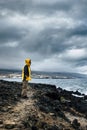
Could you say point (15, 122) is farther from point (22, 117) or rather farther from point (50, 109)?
point (50, 109)

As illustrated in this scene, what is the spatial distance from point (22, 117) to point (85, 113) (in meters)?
9.37

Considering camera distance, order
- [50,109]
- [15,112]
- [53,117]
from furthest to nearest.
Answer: [50,109] → [53,117] → [15,112]

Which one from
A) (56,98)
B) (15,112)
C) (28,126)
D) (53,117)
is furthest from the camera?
(56,98)

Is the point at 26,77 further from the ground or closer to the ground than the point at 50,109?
further from the ground

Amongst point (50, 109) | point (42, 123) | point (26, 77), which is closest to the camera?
point (42, 123)

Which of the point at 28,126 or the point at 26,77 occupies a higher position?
the point at 26,77

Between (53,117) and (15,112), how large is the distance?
2567 mm

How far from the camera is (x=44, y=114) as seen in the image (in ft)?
64.5

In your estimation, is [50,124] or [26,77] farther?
[26,77]

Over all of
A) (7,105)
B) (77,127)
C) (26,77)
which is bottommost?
(77,127)

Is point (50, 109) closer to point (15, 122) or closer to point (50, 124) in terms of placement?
point (50, 124)

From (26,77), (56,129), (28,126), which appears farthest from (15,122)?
(26,77)

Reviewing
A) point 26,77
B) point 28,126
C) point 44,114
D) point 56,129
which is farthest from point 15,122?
point 26,77

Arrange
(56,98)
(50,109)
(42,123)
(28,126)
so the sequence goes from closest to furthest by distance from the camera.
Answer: (28,126), (42,123), (50,109), (56,98)
